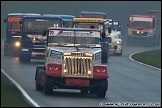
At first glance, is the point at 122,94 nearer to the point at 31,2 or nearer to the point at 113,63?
the point at 113,63

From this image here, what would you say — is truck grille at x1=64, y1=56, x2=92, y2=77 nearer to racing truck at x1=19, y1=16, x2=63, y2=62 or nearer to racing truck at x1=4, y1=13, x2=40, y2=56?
racing truck at x1=19, y1=16, x2=63, y2=62

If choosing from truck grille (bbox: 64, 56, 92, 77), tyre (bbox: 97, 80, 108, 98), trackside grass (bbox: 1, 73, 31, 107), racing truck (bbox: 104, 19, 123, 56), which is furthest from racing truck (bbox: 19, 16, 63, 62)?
tyre (bbox: 97, 80, 108, 98)

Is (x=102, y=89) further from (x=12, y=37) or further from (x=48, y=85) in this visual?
(x=12, y=37)

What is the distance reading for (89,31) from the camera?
983 inches

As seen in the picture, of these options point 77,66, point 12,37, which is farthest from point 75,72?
point 12,37

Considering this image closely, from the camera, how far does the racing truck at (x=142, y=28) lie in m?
69.6

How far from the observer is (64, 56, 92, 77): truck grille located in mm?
22531

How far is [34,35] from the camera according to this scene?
39469mm

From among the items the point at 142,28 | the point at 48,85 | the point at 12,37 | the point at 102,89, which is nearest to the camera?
the point at 48,85

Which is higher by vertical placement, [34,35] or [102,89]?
[34,35]

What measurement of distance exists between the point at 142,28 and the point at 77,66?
1873 inches

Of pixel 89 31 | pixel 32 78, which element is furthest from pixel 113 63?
pixel 89 31

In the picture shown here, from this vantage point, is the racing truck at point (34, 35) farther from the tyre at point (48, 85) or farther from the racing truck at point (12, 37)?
the tyre at point (48, 85)

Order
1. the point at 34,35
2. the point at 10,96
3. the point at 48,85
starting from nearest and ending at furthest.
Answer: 1. the point at 10,96
2. the point at 48,85
3. the point at 34,35
